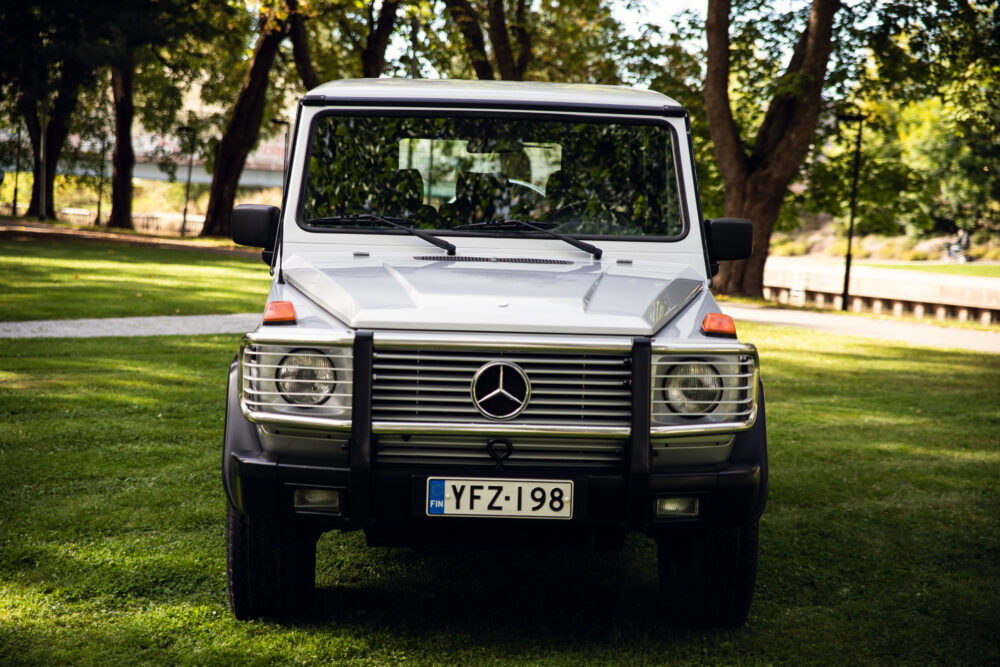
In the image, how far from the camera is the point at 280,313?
11.9ft

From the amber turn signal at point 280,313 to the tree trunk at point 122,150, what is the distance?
3626 centimetres

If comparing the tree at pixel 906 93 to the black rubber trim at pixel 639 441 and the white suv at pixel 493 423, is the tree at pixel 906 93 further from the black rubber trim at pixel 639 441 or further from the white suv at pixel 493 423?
the black rubber trim at pixel 639 441

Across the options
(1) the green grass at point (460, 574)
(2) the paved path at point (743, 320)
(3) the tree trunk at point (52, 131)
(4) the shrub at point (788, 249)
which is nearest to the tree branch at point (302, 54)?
(3) the tree trunk at point (52, 131)

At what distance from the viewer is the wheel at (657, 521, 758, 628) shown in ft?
12.5

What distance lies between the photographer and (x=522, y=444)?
351 centimetres

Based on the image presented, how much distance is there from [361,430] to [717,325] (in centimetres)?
134

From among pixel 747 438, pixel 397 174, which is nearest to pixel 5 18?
pixel 397 174

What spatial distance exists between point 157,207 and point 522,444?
345 ft

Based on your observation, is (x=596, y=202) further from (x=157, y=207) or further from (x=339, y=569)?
(x=157, y=207)

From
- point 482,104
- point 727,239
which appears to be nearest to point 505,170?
point 482,104

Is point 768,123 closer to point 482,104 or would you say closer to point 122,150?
point 482,104

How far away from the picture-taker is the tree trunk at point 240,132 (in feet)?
109

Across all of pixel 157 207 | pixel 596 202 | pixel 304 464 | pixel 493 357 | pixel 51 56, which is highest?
pixel 51 56

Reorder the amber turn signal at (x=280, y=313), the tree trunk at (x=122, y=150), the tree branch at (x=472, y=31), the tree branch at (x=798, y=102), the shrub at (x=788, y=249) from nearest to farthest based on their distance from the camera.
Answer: the amber turn signal at (x=280, y=313), the tree branch at (x=798, y=102), the tree branch at (x=472, y=31), the tree trunk at (x=122, y=150), the shrub at (x=788, y=249)
